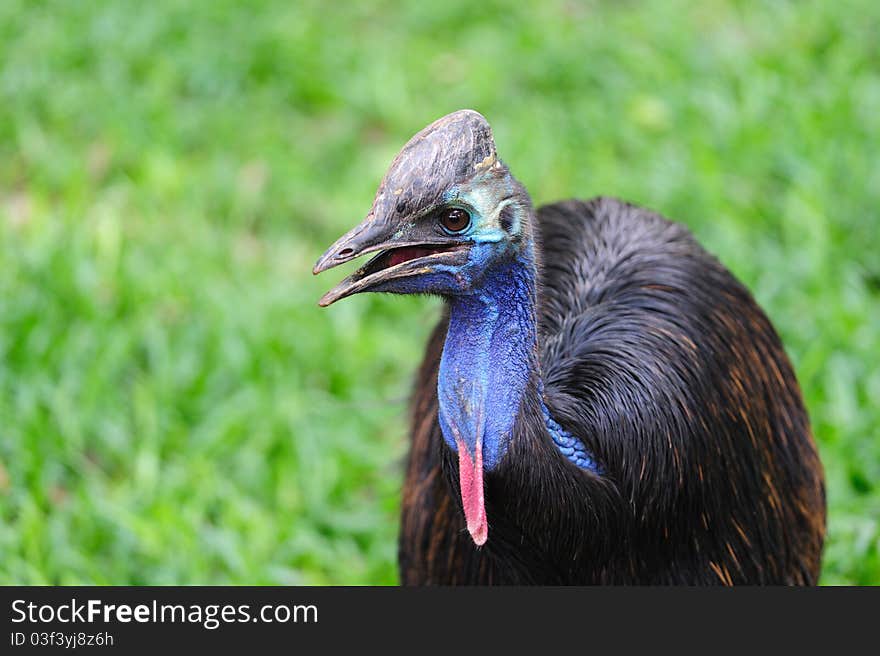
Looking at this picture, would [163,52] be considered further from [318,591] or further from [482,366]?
[482,366]

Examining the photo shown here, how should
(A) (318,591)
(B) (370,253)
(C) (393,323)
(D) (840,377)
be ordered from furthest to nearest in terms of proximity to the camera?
(C) (393,323) → (D) (840,377) → (A) (318,591) → (B) (370,253)

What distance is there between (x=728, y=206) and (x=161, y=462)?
2340mm

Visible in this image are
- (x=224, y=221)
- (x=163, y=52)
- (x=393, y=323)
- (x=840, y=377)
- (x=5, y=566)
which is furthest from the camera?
(x=163, y=52)

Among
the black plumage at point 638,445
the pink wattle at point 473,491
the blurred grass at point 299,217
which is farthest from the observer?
the blurred grass at point 299,217

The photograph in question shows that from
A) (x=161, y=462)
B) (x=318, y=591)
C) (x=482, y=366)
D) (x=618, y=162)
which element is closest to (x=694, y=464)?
(x=482, y=366)

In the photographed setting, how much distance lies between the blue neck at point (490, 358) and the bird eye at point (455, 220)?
0.11 metres

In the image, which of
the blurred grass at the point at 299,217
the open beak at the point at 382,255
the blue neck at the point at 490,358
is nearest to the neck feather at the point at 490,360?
the blue neck at the point at 490,358

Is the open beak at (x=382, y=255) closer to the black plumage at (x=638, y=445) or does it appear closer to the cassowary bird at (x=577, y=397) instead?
the cassowary bird at (x=577, y=397)

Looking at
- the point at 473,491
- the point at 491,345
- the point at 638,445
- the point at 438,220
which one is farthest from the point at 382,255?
the point at 638,445

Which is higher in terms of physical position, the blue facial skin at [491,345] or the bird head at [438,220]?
the bird head at [438,220]

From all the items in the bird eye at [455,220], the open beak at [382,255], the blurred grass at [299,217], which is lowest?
the open beak at [382,255]

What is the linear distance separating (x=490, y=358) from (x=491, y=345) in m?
0.02

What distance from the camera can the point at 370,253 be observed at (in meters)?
2.32

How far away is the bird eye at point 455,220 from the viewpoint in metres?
2.33
